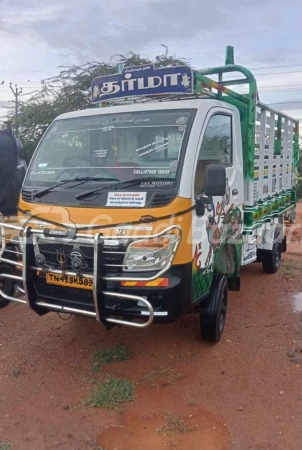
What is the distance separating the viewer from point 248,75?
16.8 ft

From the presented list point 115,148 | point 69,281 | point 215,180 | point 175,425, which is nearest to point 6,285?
point 69,281

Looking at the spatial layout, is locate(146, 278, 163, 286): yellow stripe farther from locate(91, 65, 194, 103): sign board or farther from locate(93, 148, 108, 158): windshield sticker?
locate(91, 65, 194, 103): sign board

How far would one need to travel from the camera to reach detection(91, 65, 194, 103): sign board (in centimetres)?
424

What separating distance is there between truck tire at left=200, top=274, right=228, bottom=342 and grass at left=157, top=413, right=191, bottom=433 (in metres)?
1.15

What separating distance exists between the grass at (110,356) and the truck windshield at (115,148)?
1680 millimetres

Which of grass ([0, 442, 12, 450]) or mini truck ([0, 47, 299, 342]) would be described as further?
mini truck ([0, 47, 299, 342])

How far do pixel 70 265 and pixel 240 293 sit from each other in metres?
3.33

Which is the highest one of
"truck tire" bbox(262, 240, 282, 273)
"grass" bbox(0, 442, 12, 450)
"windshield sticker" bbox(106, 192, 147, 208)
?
"windshield sticker" bbox(106, 192, 147, 208)

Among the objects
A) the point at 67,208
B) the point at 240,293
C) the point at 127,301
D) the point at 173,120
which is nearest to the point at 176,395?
the point at 127,301

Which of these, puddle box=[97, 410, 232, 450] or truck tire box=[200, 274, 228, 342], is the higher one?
truck tire box=[200, 274, 228, 342]

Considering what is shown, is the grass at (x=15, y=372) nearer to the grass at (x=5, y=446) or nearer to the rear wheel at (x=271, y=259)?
the grass at (x=5, y=446)

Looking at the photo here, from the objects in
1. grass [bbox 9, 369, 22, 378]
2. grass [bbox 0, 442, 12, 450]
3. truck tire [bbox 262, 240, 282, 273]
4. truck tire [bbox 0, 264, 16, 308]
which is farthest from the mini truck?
truck tire [bbox 262, 240, 282, 273]

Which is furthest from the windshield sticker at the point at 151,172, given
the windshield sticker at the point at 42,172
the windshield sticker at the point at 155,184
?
the windshield sticker at the point at 42,172

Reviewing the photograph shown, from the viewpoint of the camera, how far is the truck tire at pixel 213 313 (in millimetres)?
4324
